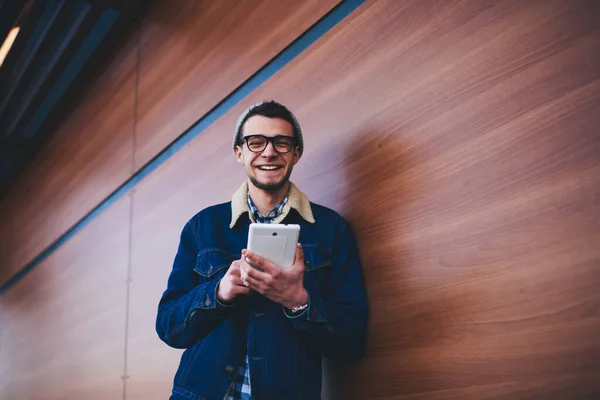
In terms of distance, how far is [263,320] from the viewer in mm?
1270

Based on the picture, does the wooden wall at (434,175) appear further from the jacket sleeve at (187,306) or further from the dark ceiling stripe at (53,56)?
the dark ceiling stripe at (53,56)

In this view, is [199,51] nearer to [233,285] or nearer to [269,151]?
[269,151]

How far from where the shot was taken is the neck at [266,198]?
1.42 meters

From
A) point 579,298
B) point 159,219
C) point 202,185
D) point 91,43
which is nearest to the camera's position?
point 579,298

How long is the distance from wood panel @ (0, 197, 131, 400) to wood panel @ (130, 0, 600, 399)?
1.31 meters

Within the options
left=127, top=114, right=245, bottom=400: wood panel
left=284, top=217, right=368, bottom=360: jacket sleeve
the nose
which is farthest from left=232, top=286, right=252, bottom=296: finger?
left=127, top=114, right=245, bottom=400: wood panel

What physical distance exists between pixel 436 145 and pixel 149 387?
1499 mm

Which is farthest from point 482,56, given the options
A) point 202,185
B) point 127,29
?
point 127,29

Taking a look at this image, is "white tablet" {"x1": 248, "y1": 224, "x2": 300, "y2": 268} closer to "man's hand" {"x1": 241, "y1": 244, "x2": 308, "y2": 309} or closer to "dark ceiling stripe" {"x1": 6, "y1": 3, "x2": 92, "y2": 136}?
"man's hand" {"x1": 241, "y1": 244, "x2": 308, "y2": 309}

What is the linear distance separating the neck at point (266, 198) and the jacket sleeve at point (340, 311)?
17 centimetres

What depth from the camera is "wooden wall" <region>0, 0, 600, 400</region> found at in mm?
985

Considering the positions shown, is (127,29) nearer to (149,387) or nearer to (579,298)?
(149,387)

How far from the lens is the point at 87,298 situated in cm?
284

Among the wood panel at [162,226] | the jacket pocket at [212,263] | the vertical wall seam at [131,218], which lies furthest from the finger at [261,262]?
the vertical wall seam at [131,218]
